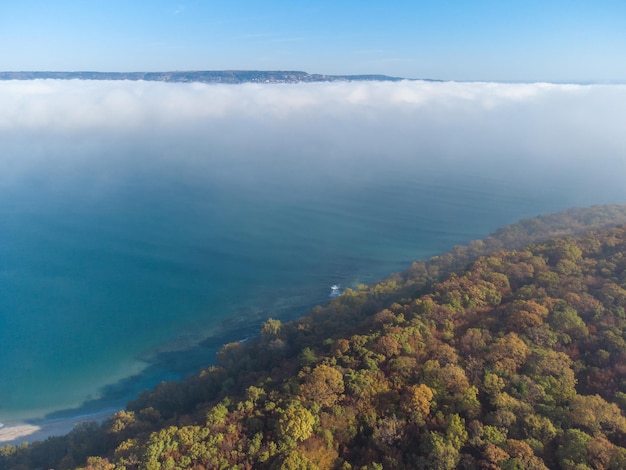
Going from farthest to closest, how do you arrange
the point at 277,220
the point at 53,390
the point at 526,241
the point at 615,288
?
the point at 277,220, the point at 526,241, the point at 53,390, the point at 615,288

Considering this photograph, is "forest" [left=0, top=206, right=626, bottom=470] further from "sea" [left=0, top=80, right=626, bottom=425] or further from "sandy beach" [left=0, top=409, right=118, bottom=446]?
"sea" [left=0, top=80, right=626, bottom=425]

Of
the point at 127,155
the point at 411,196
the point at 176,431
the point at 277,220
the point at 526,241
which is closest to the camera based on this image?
the point at 176,431

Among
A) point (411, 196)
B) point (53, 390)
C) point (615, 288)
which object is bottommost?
point (53, 390)

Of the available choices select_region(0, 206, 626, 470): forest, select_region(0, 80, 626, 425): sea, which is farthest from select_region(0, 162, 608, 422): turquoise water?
select_region(0, 206, 626, 470): forest

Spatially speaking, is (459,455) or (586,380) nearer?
(459,455)

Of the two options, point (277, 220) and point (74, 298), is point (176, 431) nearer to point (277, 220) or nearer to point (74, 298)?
point (74, 298)

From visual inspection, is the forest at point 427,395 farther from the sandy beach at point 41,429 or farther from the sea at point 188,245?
the sea at point 188,245

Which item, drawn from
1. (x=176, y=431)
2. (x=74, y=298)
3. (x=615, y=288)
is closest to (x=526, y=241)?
(x=615, y=288)

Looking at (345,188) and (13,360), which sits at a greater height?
(345,188)
